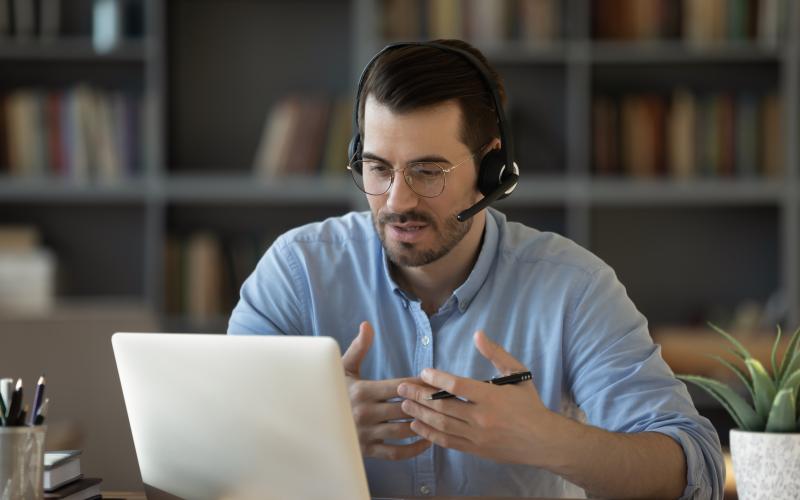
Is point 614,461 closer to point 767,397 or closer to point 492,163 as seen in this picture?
point 767,397

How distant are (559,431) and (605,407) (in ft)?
0.78

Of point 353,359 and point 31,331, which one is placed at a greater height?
point 353,359

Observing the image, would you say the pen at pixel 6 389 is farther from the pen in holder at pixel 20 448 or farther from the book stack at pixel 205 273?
the book stack at pixel 205 273

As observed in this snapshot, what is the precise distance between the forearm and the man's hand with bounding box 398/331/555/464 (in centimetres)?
3

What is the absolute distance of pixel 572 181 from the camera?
12.4 ft

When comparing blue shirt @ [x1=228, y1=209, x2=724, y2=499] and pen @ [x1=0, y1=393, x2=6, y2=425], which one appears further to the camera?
blue shirt @ [x1=228, y1=209, x2=724, y2=499]

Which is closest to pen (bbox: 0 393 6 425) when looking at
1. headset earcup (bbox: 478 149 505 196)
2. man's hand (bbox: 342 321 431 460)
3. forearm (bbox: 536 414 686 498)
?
man's hand (bbox: 342 321 431 460)

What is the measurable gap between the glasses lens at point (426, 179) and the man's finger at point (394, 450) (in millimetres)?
387

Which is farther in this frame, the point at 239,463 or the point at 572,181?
the point at 572,181

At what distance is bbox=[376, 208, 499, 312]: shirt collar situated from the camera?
68.2 inches

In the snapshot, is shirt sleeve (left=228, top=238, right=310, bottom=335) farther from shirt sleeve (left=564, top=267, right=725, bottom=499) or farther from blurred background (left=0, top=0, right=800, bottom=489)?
blurred background (left=0, top=0, right=800, bottom=489)

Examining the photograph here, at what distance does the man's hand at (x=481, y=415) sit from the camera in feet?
4.30

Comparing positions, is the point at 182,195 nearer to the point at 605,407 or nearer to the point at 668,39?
the point at 668,39

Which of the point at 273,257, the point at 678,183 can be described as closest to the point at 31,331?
the point at 273,257
